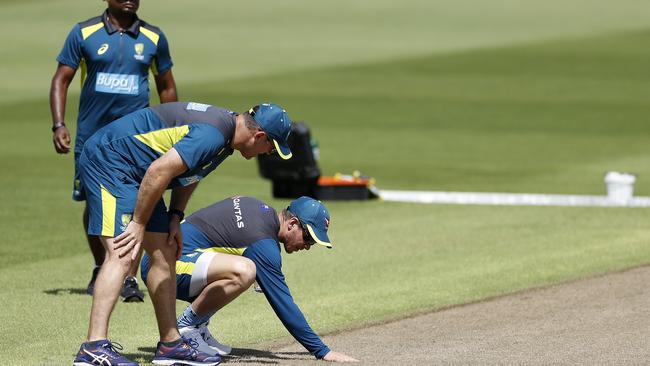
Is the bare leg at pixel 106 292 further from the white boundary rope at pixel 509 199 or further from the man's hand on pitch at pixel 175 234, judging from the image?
the white boundary rope at pixel 509 199

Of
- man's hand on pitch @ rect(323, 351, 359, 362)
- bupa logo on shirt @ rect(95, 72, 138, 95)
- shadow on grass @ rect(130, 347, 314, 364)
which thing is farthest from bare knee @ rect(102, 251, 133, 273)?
bupa logo on shirt @ rect(95, 72, 138, 95)

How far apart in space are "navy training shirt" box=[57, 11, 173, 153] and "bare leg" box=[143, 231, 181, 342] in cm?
311

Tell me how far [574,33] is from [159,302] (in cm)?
3722

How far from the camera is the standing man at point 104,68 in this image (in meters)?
11.7

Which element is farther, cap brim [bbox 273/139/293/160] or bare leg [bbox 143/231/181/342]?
bare leg [bbox 143/231/181/342]

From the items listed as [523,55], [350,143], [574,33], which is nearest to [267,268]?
[350,143]

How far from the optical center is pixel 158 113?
880cm

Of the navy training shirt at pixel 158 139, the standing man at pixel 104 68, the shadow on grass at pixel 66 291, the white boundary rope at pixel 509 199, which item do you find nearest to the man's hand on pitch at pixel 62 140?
the standing man at pixel 104 68

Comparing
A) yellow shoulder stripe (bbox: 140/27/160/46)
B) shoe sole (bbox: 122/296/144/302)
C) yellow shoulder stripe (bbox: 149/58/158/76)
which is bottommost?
shoe sole (bbox: 122/296/144/302)

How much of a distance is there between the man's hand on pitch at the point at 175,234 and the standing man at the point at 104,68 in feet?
8.84

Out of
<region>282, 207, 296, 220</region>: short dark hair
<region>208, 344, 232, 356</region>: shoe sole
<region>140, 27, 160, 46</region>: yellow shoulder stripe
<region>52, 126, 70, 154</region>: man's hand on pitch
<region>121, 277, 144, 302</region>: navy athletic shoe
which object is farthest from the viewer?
<region>140, 27, 160, 46</region>: yellow shoulder stripe

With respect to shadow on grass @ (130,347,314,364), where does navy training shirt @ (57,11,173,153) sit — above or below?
above

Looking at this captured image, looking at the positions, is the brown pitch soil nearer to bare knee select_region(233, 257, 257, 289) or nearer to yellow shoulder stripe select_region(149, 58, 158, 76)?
bare knee select_region(233, 257, 257, 289)

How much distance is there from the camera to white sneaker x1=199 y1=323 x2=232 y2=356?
941 cm
